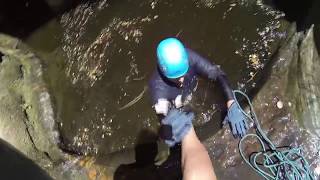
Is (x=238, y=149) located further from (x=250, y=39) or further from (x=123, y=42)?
(x=123, y=42)

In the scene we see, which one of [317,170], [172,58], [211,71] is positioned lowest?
[317,170]

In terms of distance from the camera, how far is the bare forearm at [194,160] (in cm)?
397

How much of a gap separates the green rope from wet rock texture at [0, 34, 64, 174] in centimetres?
207

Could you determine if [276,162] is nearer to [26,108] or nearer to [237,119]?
[237,119]

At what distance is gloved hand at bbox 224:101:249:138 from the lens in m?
4.48

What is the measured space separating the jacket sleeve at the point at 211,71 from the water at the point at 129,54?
0.90ft

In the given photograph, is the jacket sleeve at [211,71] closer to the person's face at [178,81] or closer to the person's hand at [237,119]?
the person's hand at [237,119]

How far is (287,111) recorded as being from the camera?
4531 millimetres

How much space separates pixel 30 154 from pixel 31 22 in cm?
192

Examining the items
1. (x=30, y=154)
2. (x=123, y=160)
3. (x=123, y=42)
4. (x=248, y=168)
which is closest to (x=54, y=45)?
(x=123, y=42)

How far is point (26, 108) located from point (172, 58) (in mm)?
2069

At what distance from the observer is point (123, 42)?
19.0 ft

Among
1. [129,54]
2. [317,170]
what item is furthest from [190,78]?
[317,170]

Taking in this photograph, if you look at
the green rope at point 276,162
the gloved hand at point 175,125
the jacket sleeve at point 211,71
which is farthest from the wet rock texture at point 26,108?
the green rope at point 276,162
